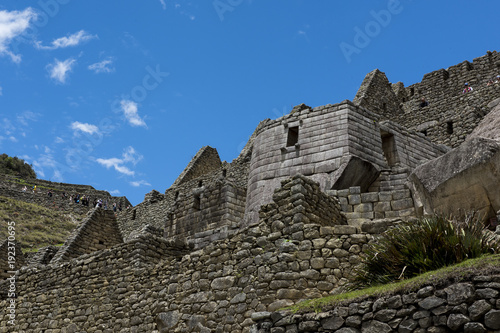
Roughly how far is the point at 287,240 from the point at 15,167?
7168 centimetres

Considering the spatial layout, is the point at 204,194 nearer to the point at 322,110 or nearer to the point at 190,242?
the point at 190,242

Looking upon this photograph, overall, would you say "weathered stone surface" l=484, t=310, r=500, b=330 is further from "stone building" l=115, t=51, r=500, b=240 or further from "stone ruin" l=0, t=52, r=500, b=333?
"stone building" l=115, t=51, r=500, b=240

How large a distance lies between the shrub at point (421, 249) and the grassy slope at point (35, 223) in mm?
29022

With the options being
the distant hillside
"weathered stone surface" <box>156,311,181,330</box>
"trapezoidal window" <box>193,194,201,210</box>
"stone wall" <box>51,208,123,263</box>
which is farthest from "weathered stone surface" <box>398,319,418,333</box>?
the distant hillside

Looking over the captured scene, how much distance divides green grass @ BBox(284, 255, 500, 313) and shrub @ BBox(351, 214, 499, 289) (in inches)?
13.1

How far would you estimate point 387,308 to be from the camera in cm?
641

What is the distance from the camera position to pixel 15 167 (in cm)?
7312

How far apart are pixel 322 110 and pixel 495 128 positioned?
4403mm

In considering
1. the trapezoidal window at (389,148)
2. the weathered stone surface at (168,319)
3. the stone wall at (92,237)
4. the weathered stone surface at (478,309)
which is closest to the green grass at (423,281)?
the weathered stone surface at (478,309)

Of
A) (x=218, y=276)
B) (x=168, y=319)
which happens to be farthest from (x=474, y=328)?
(x=168, y=319)

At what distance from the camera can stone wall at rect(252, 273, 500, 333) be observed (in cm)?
579

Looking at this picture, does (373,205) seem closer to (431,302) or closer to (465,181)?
(465,181)

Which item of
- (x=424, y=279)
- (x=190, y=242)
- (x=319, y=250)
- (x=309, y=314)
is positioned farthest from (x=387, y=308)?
(x=190, y=242)

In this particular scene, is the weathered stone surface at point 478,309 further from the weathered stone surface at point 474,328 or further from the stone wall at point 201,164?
the stone wall at point 201,164
